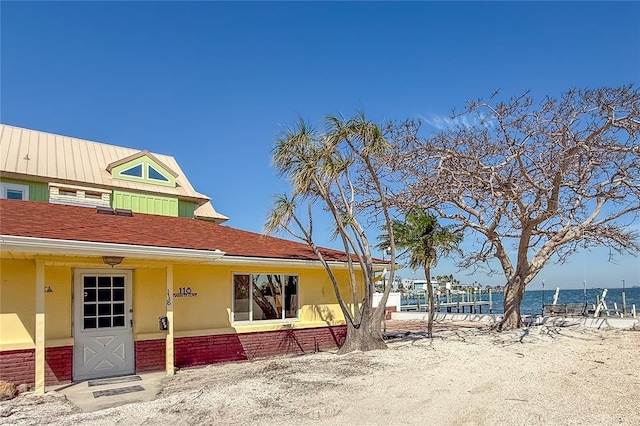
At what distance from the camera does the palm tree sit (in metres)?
17.0

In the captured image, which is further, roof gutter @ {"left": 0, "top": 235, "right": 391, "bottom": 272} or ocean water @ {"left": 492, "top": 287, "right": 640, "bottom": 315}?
ocean water @ {"left": 492, "top": 287, "right": 640, "bottom": 315}

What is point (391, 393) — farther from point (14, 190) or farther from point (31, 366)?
point (14, 190)

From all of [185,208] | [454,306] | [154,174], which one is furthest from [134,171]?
[454,306]

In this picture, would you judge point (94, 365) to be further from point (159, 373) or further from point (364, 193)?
point (364, 193)

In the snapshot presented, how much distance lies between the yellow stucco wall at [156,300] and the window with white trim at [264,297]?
0.17 meters

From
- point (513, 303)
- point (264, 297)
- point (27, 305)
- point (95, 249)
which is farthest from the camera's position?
point (513, 303)

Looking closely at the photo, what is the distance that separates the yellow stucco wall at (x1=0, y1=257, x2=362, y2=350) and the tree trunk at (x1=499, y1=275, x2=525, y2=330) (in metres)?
7.34

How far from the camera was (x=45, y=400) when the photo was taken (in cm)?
880

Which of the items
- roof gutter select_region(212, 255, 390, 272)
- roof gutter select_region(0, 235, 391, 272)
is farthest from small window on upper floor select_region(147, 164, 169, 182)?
roof gutter select_region(0, 235, 391, 272)

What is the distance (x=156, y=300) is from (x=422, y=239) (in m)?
8.95

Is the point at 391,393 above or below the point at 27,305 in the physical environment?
below

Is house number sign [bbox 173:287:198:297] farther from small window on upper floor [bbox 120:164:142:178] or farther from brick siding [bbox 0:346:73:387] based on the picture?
small window on upper floor [bbox 120:164:142:178]

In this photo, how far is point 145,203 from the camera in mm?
19078

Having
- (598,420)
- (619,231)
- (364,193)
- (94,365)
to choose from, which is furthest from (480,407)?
(619,231)
